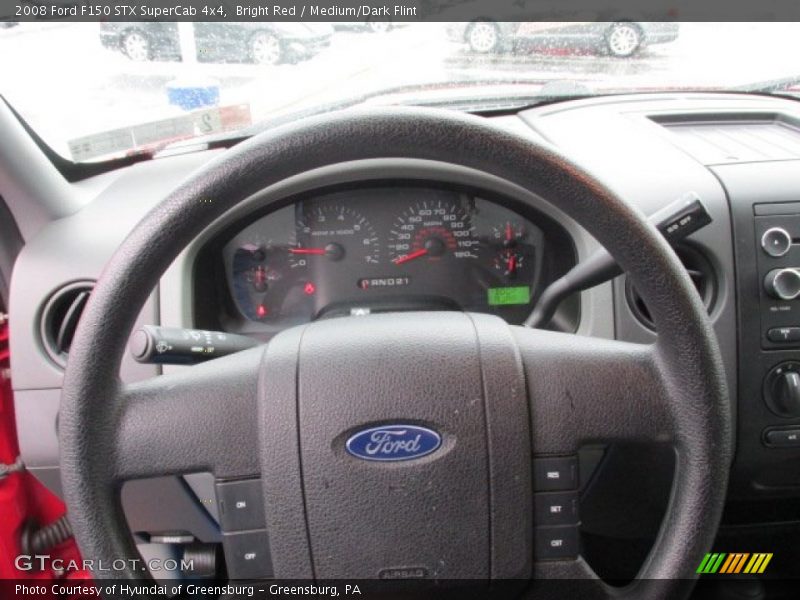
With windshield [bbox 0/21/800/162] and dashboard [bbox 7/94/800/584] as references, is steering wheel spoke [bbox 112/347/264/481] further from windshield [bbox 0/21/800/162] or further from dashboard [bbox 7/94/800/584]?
windshield [bbox 0/21/800/162]

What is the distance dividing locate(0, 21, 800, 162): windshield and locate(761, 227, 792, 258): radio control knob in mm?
545

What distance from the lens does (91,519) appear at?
2.79ft

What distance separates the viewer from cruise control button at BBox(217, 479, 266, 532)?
0.89 m

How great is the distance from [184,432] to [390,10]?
36.6 inches

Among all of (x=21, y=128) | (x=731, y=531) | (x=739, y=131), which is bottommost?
(x=731, y=531)

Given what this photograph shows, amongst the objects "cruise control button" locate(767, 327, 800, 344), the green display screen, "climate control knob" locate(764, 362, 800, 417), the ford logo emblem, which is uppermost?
the ford logo emblem

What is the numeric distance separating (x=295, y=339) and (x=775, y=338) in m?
0.92

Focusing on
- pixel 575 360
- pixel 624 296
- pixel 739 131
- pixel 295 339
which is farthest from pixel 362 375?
pixel 739 131

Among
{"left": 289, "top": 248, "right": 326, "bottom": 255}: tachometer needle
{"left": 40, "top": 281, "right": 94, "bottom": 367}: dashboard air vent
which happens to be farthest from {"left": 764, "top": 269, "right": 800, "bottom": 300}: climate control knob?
{"left": 40, "top": 281, "right": 94, "bottom": 367}: dashboard air vent

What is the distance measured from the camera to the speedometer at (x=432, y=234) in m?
1.54

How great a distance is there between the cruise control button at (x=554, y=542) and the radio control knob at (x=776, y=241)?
2.47 ft

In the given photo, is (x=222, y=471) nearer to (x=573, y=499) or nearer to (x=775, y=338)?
(x=573, y=499)

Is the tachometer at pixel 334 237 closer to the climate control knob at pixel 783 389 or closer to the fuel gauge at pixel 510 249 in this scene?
the fuel gauge at pixel 510 249

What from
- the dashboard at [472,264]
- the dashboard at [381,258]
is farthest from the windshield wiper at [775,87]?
the dashboard at [381,258]
